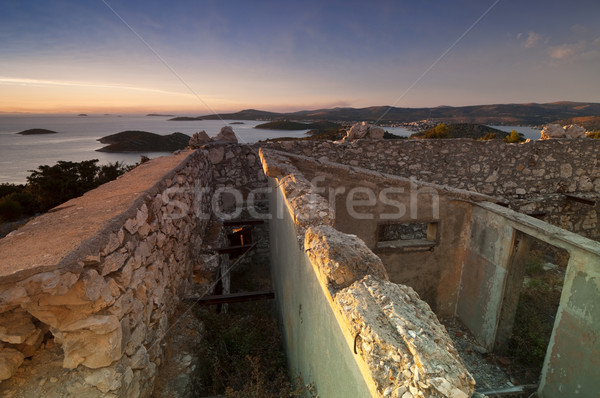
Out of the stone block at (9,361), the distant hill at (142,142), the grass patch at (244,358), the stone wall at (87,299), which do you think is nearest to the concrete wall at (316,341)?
the grass patch at (244,358)

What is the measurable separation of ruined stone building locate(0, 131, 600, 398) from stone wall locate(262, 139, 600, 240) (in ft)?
0.16

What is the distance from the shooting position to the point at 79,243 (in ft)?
6.80

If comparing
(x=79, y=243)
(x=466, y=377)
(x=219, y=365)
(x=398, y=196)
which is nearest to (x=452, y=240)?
(x=398, y=196)

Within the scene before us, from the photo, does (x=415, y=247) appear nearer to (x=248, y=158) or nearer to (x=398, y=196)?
(x=398, y=196)

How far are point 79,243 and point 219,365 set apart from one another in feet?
7.52

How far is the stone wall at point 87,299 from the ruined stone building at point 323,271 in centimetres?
1

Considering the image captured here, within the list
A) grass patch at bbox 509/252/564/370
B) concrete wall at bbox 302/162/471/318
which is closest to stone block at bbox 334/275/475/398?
concrete wall at bbox 302/162/471/318

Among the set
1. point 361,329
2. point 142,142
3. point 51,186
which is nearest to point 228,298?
point 361,329

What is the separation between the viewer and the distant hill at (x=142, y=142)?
1775 centimetres

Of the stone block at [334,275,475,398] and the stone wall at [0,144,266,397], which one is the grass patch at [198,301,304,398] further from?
the stone block at [334,275,475,398]

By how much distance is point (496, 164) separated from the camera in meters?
7.93

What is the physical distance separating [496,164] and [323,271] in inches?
308

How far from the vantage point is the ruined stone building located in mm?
1640

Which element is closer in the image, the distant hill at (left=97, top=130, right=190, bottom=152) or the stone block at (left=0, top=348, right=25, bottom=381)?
the stone block at (left=0, top=348, right=25, bottom=381)
